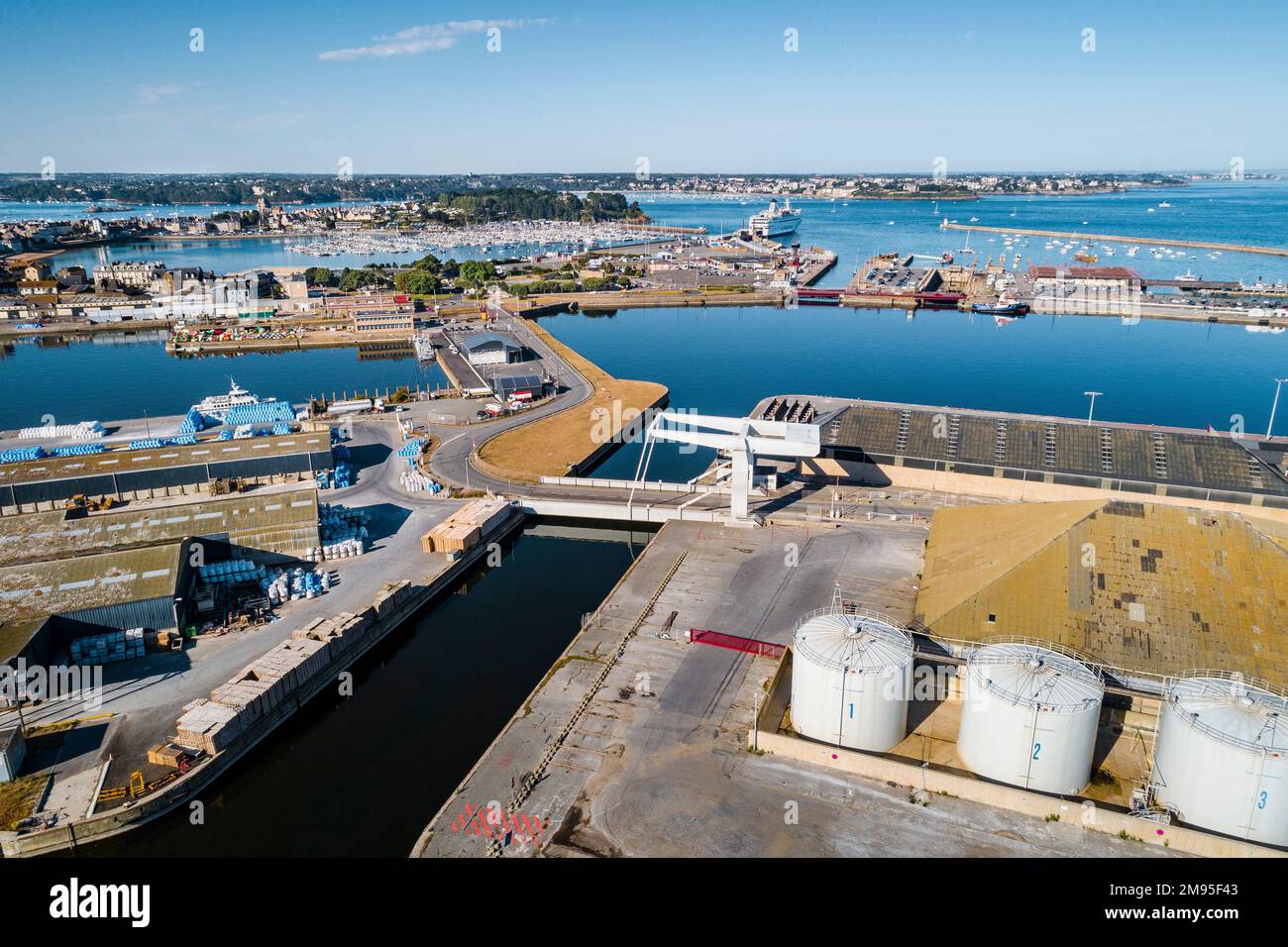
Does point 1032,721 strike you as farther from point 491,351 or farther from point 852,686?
point 491,351

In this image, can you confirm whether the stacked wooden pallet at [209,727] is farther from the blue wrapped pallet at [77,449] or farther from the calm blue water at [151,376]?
the calm blue water at [151,376]

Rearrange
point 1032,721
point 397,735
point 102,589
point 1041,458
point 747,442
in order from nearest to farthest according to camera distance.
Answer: point 1032,721 < point 397,735 < point 102,589 < point 747,442 < point 1041,458

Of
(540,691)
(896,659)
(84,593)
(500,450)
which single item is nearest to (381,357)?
(500,450)

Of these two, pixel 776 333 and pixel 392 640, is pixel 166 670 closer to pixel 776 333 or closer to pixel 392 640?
pixel 392 640

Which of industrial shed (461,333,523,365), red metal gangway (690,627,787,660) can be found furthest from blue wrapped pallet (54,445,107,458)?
red metal gangway (690,627,787,660)

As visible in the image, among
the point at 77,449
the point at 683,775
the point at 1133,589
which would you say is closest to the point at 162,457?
the point at 77,449

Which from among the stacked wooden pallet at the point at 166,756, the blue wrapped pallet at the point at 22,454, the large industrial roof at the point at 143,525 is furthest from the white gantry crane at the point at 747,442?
the blue wrapped pallet at the point at 22,454
